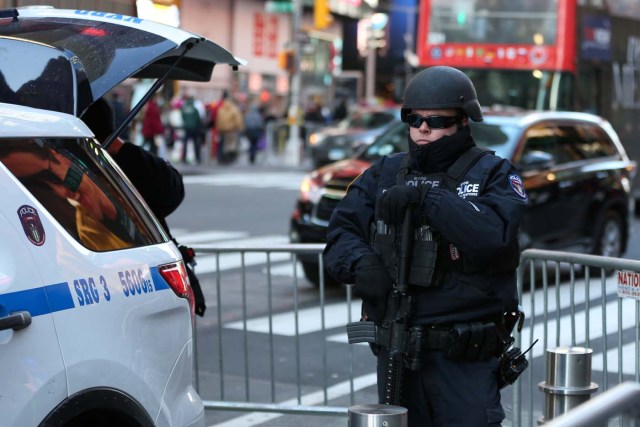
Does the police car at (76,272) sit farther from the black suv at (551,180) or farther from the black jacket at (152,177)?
the black suv at (551,180)

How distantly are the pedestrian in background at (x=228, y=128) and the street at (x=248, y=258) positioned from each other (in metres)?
0.37

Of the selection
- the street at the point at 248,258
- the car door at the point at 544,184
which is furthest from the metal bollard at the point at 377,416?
the car door at the point at 544,184

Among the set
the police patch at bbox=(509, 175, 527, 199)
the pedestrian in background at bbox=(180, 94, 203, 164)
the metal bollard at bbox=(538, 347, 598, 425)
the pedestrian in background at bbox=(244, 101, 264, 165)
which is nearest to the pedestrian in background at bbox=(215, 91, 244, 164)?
the pedestrian in background at bbox=(244, 101, 264, 165)

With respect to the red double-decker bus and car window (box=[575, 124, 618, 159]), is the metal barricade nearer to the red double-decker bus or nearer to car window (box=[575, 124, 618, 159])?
car window (box=[575, 124, 618, 159])

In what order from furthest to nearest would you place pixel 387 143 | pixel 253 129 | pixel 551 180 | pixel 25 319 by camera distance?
pixel 253 129
pixel 387 143
pixel 551 180
pixel 25 319

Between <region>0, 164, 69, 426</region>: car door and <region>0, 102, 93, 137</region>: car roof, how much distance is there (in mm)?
175

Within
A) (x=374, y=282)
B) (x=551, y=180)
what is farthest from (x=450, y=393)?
(x=551, y=180)

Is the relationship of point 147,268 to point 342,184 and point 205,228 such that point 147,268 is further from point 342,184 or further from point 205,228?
point 205,228

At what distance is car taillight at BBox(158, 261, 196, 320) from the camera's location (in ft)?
14.0

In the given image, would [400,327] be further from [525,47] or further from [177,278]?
[525,47]

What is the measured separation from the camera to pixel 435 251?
418cm

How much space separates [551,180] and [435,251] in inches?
311

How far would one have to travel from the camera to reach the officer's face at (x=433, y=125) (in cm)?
428

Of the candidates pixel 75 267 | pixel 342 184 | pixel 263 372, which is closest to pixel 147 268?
pixel 75 267
